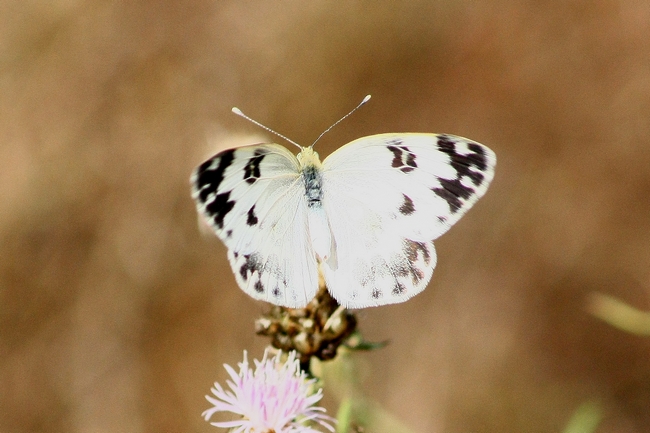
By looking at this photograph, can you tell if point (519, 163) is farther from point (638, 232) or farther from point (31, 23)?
point (31, 23)

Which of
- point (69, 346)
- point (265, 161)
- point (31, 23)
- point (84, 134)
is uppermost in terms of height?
point (31, 23)

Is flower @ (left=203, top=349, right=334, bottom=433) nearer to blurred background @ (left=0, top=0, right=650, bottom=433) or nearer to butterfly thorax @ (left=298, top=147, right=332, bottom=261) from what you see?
butterfly thorax @ (left=298, top=147, right=332, bottom=261)

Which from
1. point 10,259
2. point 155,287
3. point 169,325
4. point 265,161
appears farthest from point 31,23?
point 265,161

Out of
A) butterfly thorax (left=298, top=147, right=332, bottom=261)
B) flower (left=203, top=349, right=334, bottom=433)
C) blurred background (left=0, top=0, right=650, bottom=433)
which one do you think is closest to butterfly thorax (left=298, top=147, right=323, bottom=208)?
butterfly thorax (left=298, top=147, right=332, bottom=261)

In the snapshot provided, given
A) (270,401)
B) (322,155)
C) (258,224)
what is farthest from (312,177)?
(322,155)

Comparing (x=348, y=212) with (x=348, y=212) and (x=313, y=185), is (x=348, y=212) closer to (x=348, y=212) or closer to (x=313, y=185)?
(x=348, y=212)

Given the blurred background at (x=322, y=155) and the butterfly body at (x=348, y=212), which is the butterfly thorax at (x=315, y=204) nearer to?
the butterfly body at (x=348, y=212)

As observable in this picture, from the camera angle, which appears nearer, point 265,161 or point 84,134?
point 265,161
